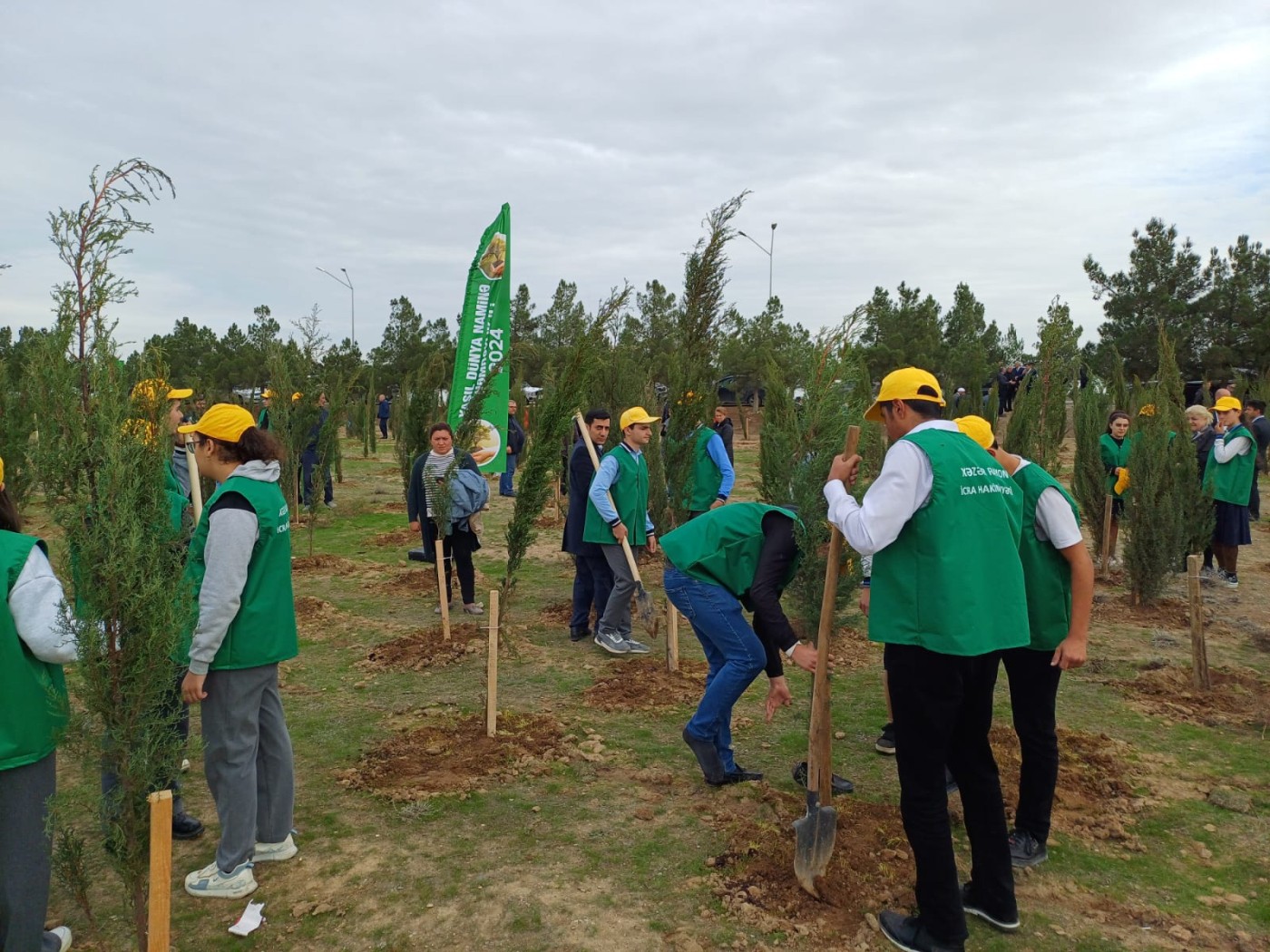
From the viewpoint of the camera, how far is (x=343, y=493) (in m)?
17.2

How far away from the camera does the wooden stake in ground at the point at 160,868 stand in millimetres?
2686

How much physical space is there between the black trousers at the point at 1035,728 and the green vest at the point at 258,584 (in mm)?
3055

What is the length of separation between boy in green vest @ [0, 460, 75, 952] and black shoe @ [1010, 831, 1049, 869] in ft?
12.4

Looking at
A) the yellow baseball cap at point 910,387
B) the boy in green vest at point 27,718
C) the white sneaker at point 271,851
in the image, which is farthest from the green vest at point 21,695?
the yellow baseball cap at point 910,387

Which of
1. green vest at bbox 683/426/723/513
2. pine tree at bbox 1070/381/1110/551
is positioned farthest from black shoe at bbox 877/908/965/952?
pine tree at bbox 1070/381/1110/551

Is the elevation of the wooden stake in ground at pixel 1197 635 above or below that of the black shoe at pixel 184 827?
above

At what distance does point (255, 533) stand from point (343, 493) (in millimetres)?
14473

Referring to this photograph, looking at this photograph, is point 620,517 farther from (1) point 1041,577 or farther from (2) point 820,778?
(1) point 1041,577

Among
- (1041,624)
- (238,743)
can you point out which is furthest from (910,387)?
(238,743)

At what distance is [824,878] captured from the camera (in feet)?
11.6

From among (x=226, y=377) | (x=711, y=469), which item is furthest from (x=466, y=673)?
(x=226, y=377)

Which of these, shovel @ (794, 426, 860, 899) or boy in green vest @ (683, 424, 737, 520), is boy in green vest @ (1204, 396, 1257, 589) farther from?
shovel @ (794, 426, 860, 899)

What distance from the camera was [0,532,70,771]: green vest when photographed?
2.62m

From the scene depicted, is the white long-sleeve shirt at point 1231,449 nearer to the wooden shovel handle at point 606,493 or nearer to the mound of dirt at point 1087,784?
the mound of dirt at point 1087,784
